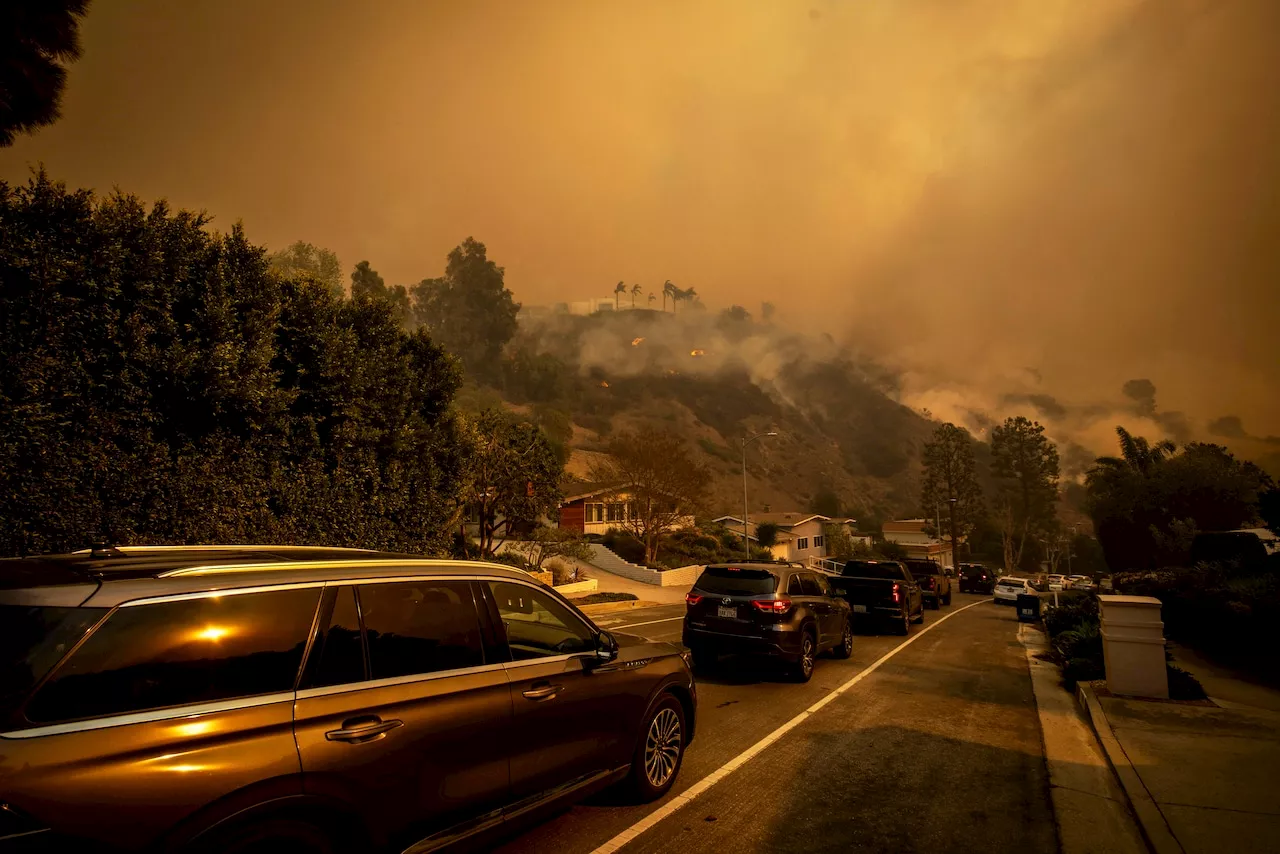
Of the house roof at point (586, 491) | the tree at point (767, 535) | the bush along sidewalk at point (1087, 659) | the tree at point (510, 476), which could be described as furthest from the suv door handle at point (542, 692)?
the tree at point (767, 535)

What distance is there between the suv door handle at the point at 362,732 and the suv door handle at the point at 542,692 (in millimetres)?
933

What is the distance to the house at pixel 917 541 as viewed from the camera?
88637mm

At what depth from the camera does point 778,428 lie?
583 feet

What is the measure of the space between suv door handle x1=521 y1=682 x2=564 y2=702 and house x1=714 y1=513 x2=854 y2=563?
57.3 metres

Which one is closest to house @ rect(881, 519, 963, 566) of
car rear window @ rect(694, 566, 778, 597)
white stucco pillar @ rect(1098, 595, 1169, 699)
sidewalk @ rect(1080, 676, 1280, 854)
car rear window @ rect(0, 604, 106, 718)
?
white stucco pillar @ rect(1098, 595, 1169, 699)

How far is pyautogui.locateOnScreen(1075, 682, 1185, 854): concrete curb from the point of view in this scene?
4.42 m

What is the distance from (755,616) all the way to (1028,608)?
16.6m

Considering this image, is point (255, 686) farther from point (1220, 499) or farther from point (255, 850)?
point (1220, 499)

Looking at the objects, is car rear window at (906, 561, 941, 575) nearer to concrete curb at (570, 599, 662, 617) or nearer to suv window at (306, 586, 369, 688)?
concrete curb at (570, 599, 662, 617)

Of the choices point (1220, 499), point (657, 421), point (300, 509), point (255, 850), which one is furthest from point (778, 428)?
point (255, 850)

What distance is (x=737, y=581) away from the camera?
32.4 feet

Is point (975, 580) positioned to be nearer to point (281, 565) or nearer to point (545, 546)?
point (545, 546)

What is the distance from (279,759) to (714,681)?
7660mm

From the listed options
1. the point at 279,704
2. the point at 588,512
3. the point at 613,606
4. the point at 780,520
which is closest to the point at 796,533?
the point at 780,520
